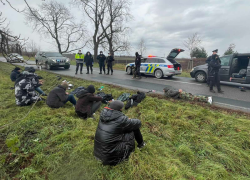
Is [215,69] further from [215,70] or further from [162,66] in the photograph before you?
[162,66]

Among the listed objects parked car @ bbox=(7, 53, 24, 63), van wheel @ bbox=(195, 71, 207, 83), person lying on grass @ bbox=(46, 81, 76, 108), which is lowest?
person lying on grass @ bbox=(46, 81, 76, 108)

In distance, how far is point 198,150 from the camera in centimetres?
314

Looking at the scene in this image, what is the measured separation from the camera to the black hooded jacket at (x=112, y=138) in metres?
2.40

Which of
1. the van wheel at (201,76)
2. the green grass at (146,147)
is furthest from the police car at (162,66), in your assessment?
the green grass at (146,147)

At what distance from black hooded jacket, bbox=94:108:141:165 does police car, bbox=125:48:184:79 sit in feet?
27.5

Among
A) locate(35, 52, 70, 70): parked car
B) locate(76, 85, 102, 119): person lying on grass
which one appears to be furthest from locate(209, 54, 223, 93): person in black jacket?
locate(35, 52, 70, 70): parked car

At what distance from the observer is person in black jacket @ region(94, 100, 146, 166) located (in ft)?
7.88

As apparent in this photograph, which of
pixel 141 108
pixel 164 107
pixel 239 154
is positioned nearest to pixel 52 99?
pixel 141 108

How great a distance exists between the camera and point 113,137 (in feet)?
7.88

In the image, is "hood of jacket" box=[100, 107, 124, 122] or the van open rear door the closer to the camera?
"hood of jacket" box=[100, 107, 124, 122]

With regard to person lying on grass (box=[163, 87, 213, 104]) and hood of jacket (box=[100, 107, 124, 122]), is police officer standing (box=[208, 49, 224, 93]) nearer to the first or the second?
person lying on grass (box=[163, 87, 213, 104])

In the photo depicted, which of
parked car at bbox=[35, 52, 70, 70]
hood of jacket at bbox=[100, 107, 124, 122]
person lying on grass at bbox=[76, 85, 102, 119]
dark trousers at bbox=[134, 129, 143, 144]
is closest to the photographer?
hood of jacket at bbox=[100, 107, 124, 122]

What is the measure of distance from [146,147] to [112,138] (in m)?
0.97

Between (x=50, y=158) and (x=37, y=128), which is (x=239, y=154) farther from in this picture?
(x=37, y=128)
